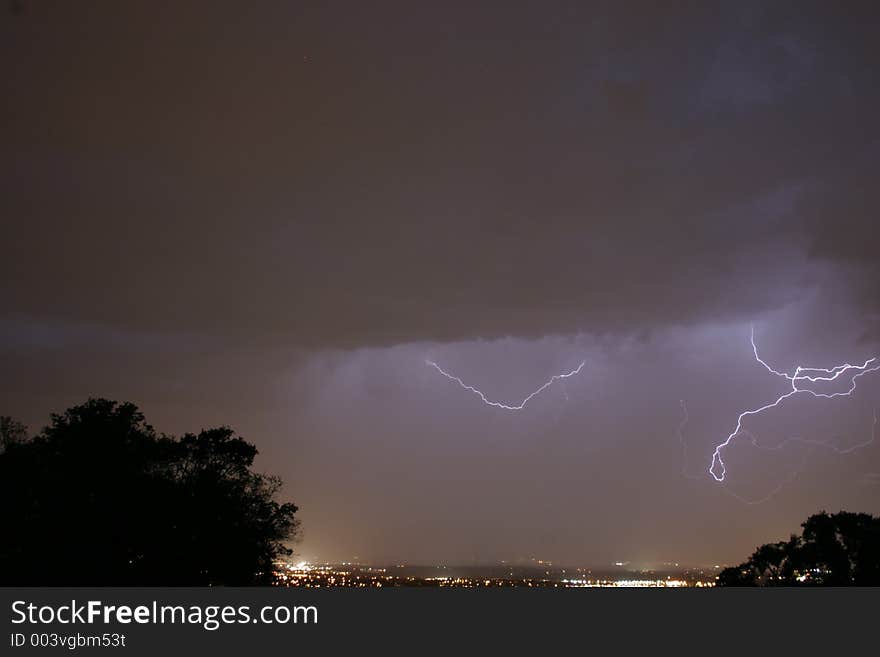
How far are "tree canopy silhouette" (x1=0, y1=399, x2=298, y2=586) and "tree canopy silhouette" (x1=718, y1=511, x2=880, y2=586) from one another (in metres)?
18.7

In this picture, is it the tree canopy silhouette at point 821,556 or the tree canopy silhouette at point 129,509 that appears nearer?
the tree canopy silhouette at point 129,509

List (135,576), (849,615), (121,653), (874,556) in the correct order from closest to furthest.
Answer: (121,653) → (849,615) → (135,576) → (874,556)

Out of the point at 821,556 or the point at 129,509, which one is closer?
the point at 129,509

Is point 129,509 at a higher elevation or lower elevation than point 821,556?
higher

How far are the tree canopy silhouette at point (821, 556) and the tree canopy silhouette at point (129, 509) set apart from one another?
18720 mm

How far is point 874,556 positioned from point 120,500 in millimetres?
26497

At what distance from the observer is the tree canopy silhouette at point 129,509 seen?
75.5 feet

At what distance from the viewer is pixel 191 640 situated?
32.0ft

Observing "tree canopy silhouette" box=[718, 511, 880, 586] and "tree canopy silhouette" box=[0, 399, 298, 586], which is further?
"tree canopy silhouette" box=[718, 511, 880, 586]

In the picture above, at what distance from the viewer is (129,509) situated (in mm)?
24734

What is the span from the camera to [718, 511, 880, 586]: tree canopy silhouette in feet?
87.1

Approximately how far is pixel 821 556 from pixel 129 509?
25.1 metres

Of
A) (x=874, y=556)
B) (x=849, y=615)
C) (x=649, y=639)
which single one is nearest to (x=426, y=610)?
(x=649, y=639)

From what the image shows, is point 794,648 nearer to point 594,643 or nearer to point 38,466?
point 594,643
